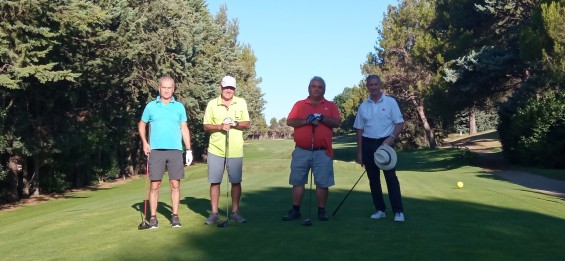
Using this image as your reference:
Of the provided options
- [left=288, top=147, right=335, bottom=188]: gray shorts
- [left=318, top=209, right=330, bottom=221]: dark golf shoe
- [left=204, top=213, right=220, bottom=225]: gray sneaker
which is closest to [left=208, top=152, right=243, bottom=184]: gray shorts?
[left=204, top=213, right=220, bottom=225]: gray sneaker

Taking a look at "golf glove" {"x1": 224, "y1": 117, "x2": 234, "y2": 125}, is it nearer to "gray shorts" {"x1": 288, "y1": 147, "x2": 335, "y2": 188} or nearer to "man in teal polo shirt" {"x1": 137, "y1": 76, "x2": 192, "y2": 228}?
"man in teal polo shirt" {"x1": 137, "y1": 76, "x2": 192, "y2": 228}

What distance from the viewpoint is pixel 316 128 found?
8.17 meters

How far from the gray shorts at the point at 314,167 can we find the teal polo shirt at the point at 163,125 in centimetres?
162

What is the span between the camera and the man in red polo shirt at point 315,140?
8.19m

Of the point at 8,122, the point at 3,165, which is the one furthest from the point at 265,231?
the point at 3,165

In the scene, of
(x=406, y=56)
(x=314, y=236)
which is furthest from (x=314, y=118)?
(x=406, y=56)

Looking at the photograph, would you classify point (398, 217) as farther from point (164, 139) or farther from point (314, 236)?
point (164, 139)

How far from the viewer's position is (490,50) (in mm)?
32500

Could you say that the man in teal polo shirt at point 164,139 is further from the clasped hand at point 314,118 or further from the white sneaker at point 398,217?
the white sneaker at point 398,217

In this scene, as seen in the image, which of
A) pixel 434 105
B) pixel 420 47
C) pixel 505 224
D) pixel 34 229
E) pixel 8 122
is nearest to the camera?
pixel 505 224

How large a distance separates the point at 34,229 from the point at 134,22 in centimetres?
1727

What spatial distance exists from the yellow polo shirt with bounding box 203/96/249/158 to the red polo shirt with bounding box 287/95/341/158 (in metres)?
0.72

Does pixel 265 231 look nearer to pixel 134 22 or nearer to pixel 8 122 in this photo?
pixel 8 122

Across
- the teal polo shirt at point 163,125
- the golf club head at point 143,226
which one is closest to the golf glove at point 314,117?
the teal polo shirt at point 163,125
